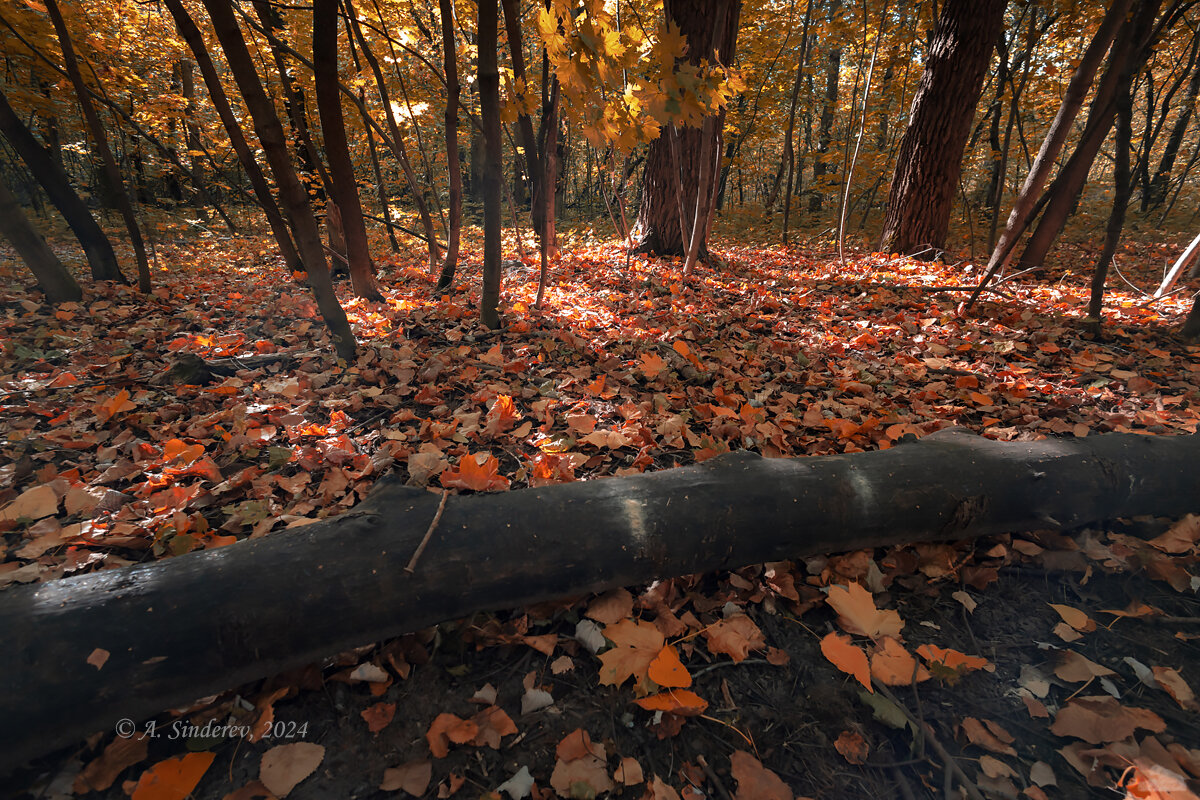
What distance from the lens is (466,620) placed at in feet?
4.54

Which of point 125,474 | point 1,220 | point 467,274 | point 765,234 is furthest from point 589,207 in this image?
point 125,474

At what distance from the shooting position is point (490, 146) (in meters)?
3.13

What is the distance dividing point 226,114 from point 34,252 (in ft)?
6.99

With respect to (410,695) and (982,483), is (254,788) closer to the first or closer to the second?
(410,695)

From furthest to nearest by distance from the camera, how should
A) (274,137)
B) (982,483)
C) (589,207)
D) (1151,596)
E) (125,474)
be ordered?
(589,207)
(274,137)
(125,474)
(982,483)
(1151,596)

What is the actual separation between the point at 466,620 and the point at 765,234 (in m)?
11.4

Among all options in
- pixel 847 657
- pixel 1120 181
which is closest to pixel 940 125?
pixel 1120 181

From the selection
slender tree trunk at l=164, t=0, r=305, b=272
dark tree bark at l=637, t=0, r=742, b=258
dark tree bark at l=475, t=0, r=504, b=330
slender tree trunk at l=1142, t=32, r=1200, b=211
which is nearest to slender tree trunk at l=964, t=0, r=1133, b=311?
dark tree bark at l=637, t=0, r=742, b=258

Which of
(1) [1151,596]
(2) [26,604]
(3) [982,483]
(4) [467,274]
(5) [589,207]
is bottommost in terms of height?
(1) [1151,596]

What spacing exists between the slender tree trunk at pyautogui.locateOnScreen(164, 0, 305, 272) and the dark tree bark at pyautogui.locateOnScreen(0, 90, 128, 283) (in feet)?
6.30

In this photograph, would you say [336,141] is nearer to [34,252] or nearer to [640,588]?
[34,252]

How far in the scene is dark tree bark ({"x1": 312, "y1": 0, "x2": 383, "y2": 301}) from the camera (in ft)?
10.3

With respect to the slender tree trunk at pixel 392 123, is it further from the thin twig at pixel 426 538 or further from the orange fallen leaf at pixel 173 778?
the orange fallen leaf at pixel 173 778

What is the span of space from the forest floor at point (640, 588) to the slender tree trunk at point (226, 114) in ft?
6.13
